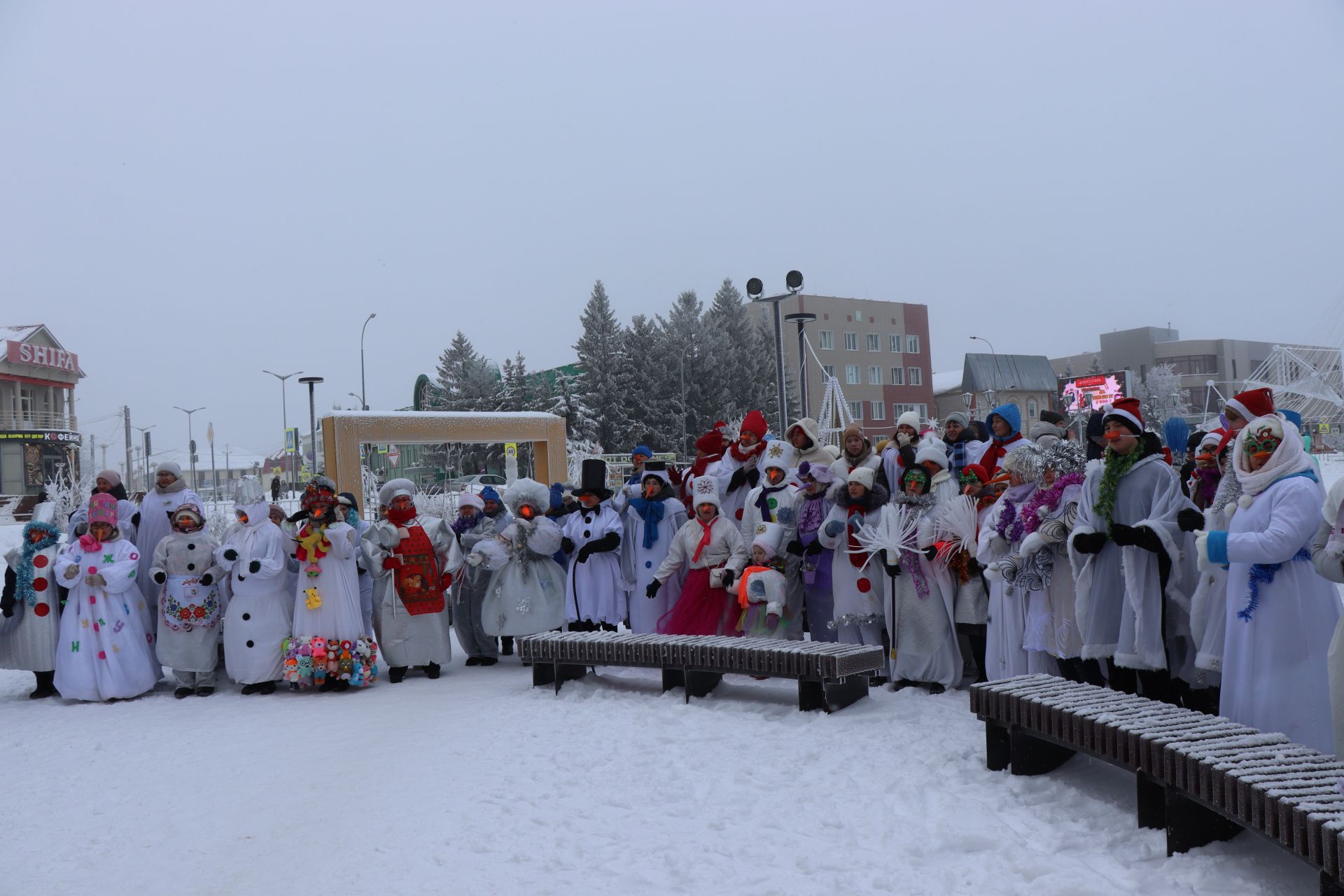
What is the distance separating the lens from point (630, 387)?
48.3 m

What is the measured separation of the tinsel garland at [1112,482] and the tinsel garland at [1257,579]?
1.05 m

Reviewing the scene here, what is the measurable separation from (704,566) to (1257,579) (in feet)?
13.9

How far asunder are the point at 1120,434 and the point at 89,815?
5756 mm

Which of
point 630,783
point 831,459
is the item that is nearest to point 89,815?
point 630,783

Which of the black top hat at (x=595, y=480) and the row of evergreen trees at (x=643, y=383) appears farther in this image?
the row of evergreen trees at (x=643, y=383)

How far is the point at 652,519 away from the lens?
343 inches

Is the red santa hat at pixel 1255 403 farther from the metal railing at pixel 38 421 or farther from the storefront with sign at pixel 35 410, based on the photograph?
the metal railing at pixel 38 421

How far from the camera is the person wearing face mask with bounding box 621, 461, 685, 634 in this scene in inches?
342

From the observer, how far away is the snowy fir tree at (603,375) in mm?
47562

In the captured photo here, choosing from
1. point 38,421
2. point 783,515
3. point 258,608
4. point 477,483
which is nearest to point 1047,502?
point 783,515

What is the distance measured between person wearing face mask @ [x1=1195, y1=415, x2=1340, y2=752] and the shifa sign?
5145 centimetres

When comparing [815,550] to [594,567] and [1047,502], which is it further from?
[594,567]

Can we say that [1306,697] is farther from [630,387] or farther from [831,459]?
[630,387]

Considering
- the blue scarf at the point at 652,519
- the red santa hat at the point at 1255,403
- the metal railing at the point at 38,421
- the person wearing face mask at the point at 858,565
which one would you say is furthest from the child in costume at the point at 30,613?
the metal railing at the point at 38,421
